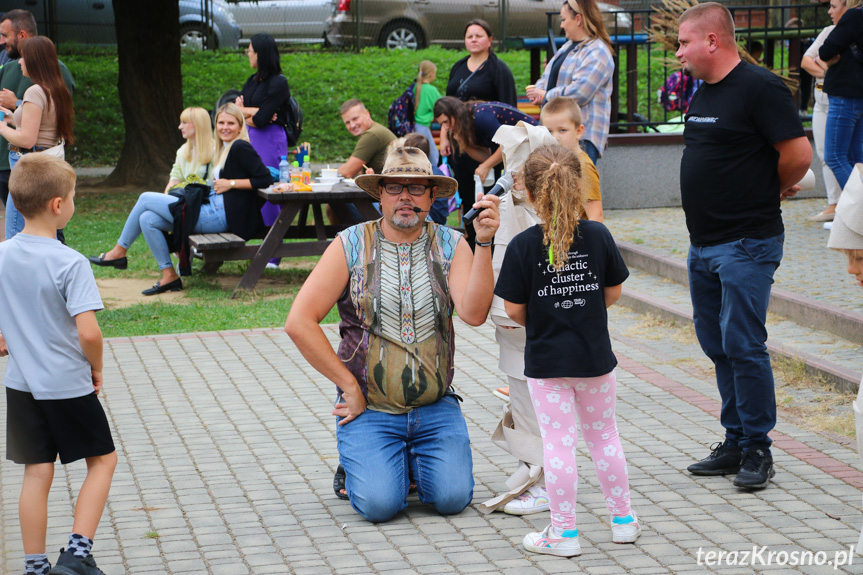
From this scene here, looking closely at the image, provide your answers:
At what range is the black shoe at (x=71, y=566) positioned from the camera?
3.55 meters

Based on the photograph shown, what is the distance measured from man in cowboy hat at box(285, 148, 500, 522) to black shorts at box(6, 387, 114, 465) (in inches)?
35.9

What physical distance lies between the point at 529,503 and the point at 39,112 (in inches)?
220

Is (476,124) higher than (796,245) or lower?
higher

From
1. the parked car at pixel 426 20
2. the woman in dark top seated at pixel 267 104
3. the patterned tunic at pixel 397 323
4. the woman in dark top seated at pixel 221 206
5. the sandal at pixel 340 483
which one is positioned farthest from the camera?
the parked car at pixel 426 20

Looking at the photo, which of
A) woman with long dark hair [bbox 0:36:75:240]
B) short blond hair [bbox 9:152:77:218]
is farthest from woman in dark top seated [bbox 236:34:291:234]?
short blond hair [bbox 9:152:77:218]

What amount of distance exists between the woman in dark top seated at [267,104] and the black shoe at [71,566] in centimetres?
A: 633

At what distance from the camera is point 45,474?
11.9 feet

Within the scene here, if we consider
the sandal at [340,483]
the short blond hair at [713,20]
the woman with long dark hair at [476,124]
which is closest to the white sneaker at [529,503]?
the sandal at [340,483]

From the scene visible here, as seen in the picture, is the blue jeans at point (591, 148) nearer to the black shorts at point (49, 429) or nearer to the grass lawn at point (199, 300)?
the grass lawn at point (199, 300)

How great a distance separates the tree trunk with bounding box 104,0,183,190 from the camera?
51.7 feet

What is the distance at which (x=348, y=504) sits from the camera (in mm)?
4461

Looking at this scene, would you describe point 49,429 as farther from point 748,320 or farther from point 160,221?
point 160,221

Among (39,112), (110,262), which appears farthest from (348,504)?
(110,262)

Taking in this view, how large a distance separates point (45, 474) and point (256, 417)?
7.05ft
